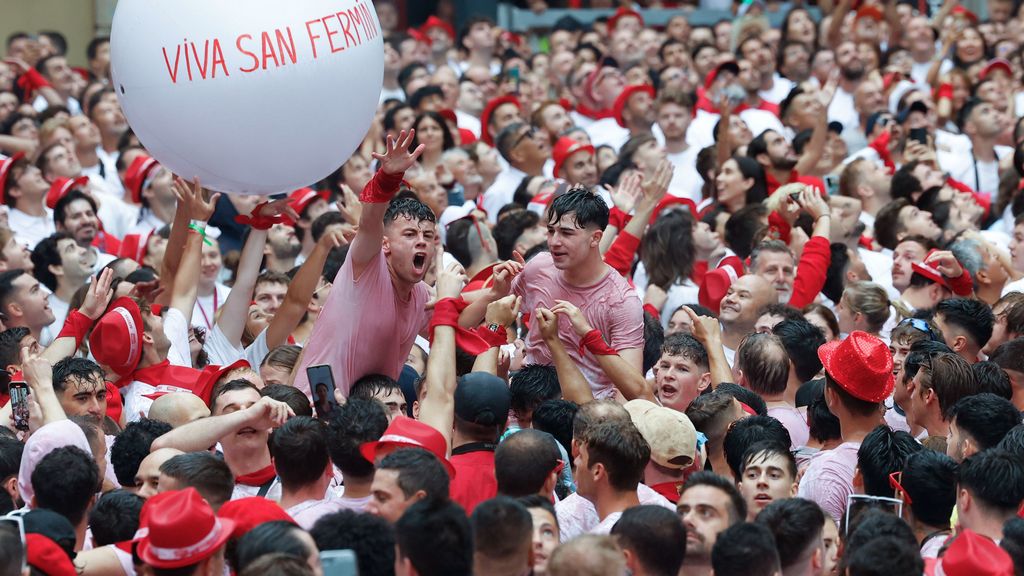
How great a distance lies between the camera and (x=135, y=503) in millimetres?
4598

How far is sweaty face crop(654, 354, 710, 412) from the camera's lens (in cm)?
628

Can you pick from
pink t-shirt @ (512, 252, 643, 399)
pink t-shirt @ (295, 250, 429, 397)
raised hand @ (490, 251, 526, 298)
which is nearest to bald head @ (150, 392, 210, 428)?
pink t-shirt @ (295, 250, 429, 397)

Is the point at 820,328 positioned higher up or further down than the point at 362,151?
higher up

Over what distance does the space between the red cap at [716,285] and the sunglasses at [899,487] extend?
115 inches

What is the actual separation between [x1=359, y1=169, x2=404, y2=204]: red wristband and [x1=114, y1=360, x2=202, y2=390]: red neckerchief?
4.67ft

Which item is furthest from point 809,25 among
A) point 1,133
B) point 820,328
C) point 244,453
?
point 244,453

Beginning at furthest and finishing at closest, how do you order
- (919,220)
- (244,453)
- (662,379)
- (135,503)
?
(919,220) < (662,379) < (244,453) < (135,503)

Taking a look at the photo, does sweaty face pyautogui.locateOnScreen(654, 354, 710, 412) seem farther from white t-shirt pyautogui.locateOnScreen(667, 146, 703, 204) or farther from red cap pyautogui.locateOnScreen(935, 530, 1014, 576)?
white t-shirt pyautogui.locateOnScreen(667, 146, 703, 204)

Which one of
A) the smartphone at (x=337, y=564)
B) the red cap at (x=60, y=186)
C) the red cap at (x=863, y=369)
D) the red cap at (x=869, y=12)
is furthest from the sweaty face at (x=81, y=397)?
the red cap at (x=869, y=12)

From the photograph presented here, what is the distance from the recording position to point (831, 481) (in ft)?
17.0

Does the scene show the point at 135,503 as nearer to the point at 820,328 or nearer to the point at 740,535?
the point at 740,535

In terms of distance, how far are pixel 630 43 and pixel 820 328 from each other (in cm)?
832

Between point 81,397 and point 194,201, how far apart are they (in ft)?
4.04

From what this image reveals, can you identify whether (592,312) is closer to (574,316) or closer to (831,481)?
(574,316)
